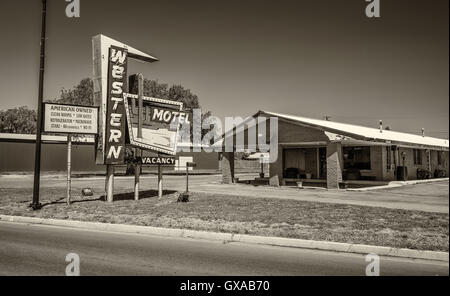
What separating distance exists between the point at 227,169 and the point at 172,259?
19.1 meters

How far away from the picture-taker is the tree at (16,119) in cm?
6900

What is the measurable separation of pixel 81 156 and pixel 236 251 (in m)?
37.9

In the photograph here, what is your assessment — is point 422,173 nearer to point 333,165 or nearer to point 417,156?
point 417,156

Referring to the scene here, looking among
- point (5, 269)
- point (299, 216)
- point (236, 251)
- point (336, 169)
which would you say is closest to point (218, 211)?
point (299, 216)

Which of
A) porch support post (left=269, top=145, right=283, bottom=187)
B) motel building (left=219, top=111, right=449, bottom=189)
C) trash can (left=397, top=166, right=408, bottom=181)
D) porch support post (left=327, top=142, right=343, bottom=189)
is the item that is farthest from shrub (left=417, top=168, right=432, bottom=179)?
porch support post (left=269, top=145, right=283, bottom=187)

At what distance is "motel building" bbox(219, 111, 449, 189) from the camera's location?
72.5 ft

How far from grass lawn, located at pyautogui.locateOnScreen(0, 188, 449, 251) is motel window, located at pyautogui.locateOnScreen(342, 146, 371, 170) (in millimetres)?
13930

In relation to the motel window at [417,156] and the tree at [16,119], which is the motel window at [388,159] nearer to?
the motel window at [417,156]

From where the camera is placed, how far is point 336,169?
21.5m

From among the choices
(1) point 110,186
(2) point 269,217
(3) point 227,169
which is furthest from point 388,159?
(1) point 110,186

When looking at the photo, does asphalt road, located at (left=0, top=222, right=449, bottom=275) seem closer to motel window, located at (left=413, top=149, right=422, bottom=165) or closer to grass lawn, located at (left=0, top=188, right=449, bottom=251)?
grass lawn, located at (left=0, top=188, right=449, bottom=251)

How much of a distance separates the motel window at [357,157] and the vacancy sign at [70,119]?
18878mm

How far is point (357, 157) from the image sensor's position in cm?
2759

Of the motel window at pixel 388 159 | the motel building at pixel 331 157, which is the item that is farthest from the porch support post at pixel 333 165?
the motel window at pixel 388 159
